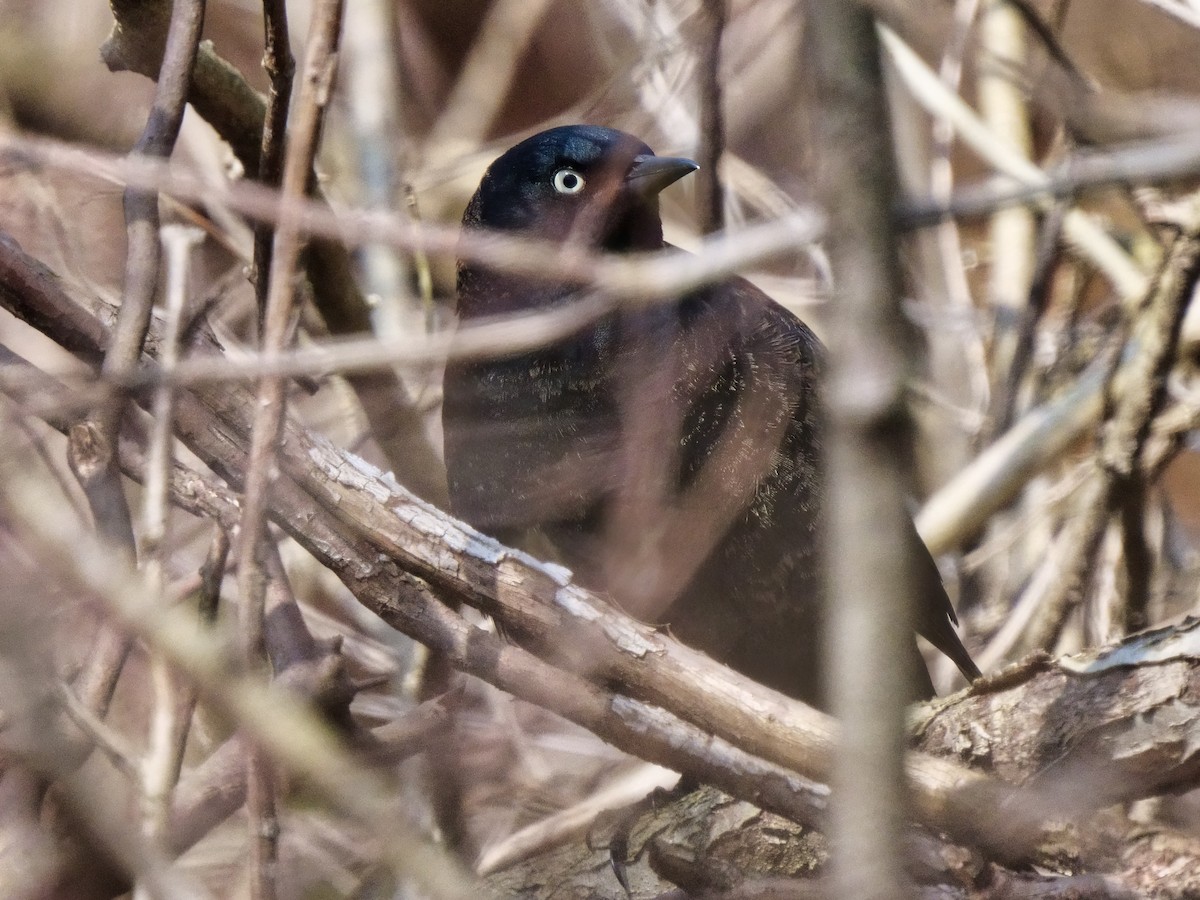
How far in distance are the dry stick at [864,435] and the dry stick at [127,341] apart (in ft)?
4.04

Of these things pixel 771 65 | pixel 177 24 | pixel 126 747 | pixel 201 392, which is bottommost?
pixel 126 747

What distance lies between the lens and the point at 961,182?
6.02 m

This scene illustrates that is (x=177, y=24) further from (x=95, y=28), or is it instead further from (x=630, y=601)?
(x=95, y=28)

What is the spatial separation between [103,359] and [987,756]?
1587 millimetres

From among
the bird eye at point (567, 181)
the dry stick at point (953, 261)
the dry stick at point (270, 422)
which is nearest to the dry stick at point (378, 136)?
the bird eye at point (567, 181)

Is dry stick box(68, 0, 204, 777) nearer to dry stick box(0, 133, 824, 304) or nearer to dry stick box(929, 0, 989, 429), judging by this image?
dry stick box(0, 133, 824, 304)

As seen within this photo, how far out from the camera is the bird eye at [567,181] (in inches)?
127

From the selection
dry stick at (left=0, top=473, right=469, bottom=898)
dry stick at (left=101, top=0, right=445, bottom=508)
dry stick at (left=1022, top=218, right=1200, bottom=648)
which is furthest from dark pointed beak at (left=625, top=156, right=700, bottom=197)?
dry stick at (left=0, top=473, right=469, bottom=898)

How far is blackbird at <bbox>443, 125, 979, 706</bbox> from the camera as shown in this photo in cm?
281

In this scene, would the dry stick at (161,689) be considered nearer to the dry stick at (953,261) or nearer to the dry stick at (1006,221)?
the dry stick at (1006,221)

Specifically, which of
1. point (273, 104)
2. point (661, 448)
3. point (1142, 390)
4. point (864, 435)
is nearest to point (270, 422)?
point (864, 435)

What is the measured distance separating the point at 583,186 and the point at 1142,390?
1396 millimetres

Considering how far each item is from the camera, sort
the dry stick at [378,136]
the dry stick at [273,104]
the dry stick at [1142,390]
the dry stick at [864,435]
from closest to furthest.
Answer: the dry stick at [864,435] < the dry stick at [273,104] < the dry stick at [1142,390] < the dry stick at [378,136]

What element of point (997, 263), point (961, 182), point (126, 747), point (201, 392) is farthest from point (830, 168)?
point (961, 182)
